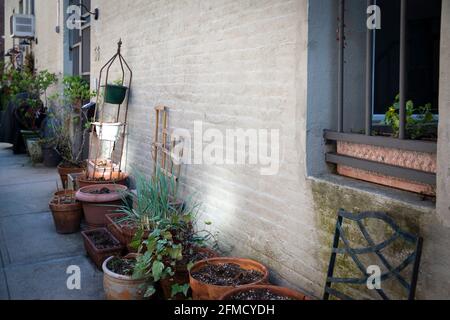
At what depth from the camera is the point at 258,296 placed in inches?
110

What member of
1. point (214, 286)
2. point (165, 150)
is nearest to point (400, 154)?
point (214, 286)

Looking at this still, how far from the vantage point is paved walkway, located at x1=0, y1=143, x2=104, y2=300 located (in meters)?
3.67

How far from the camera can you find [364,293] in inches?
101

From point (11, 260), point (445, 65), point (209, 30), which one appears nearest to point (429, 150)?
point (445, 65)

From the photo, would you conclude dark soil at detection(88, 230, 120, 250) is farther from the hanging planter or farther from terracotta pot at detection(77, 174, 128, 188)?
the hanging planter

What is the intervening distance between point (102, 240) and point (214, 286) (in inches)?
71.6

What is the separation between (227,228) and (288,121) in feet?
3.70

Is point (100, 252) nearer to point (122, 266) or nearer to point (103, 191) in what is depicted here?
point (122, 266)

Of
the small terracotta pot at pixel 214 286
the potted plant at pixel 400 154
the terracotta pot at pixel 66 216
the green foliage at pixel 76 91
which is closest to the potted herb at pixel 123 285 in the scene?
the small terracotta pot at pixel 214 286

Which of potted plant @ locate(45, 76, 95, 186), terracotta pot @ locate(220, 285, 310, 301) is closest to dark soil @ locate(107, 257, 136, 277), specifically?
terracotta pot @ locate(220, 285, 310, 301)

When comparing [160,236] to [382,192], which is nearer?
[382,192]

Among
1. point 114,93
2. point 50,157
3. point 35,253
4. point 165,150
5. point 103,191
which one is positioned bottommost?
point 35,253

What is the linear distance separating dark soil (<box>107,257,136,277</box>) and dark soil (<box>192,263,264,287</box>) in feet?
1.82

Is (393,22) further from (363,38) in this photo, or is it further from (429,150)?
(429,150)
